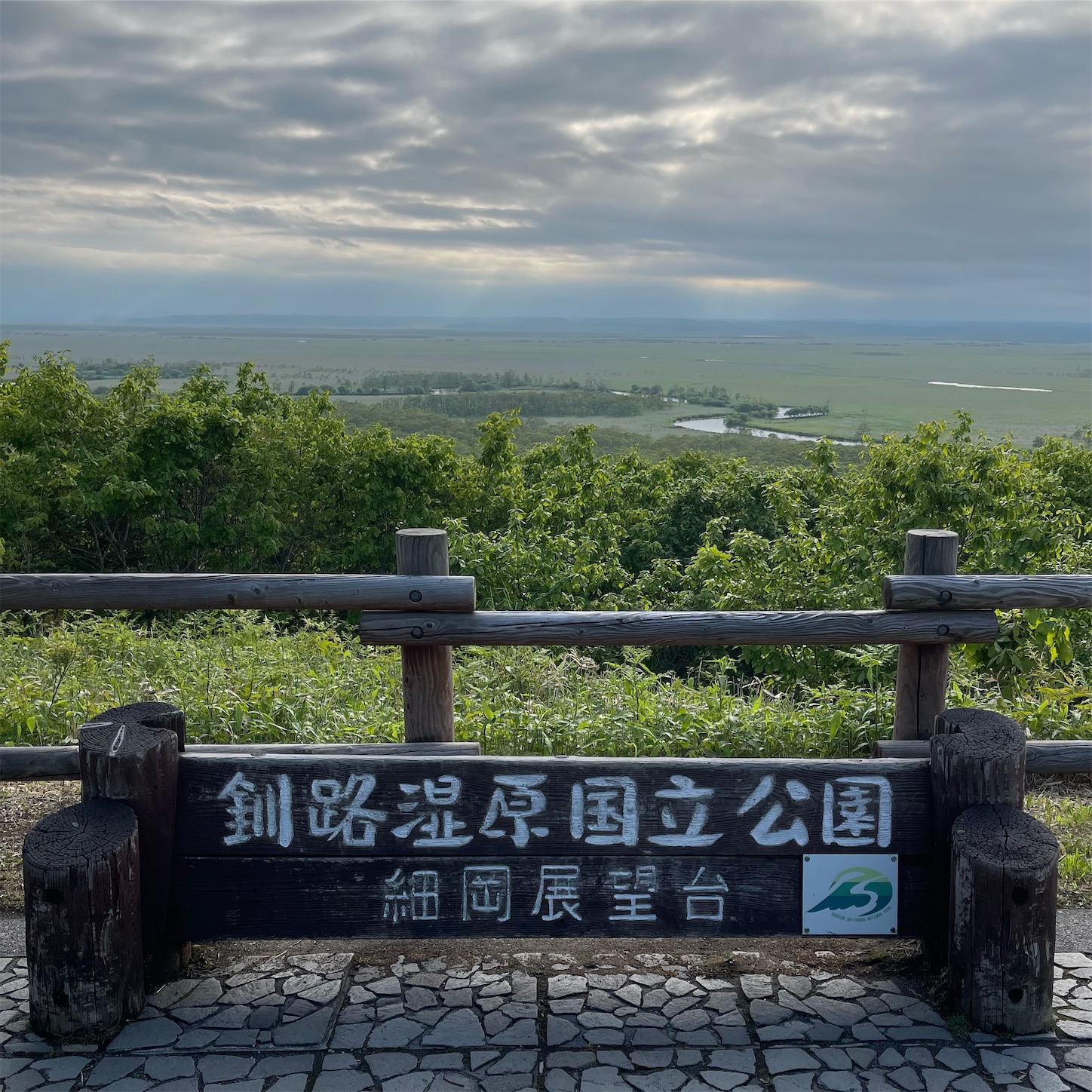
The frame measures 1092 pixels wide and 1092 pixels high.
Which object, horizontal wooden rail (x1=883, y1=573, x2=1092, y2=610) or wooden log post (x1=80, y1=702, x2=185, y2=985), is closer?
wooden log post (x1=80, y1=702, x2=185, y2=985)

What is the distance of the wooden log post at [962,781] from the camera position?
2.93 m

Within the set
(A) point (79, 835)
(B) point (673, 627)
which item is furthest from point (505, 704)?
(A) point (79, 835)

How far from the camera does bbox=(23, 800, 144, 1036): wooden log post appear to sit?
2.75m

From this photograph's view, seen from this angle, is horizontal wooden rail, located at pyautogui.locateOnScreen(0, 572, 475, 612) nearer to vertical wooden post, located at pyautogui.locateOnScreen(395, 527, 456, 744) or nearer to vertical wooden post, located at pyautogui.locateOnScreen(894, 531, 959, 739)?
vertical wooden post, located at pyautogui.locateOnScreen(395, 527, 456, 744)

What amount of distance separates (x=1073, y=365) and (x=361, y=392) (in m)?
147

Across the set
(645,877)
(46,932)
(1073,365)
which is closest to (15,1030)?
(46,932)

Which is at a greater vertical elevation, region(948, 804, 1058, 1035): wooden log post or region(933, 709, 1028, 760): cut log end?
region(933, 709, 1028, 760): cut log end

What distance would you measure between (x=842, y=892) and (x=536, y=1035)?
0.96 m

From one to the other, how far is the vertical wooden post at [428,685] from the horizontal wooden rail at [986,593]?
5.30 ft

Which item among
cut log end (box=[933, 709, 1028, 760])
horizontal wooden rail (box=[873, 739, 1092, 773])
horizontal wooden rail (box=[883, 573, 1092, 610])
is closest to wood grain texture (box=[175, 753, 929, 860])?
cut log end (box=[933, 709, 1028, 760])

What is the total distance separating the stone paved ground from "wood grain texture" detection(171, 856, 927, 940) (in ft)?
0.72

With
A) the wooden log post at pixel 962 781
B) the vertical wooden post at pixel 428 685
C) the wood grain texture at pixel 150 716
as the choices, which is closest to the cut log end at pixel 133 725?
the wood grain texture at pixel 150 716

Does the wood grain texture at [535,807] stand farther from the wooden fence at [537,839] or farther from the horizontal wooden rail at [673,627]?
the horizontal wooden rail at [673,627]

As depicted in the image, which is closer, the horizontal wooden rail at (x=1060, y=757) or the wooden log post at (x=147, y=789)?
the wooden log post at (x=147, y=789)
